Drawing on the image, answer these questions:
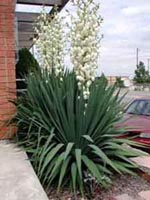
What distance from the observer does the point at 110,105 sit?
4.47 m

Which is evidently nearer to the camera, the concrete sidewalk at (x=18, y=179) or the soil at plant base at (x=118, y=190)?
the concrete sidewalk at (x=18, y=179)

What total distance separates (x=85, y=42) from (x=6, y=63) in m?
1.59

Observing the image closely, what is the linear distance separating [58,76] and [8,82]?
3.13 ft

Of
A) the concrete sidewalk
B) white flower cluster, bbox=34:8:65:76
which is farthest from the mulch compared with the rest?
white flower cluster, bbox=34:8:65:76

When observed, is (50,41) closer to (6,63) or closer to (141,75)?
(6,63)

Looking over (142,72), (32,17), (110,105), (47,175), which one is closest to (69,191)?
(47,175)

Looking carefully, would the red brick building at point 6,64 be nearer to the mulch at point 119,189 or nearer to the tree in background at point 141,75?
the mulch at point 119,189

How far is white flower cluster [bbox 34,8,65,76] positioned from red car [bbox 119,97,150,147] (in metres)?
1.46

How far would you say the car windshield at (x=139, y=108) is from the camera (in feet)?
26.3

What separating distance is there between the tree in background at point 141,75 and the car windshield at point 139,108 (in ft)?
151

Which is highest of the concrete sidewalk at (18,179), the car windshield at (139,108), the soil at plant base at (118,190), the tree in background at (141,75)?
Result: the tree in background at (141,75)

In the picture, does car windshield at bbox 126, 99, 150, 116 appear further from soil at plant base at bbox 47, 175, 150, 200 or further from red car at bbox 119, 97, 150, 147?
soil at plant base at bbox 47, 175, 150, 200

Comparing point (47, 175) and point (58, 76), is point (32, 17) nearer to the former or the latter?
point (58, 76)

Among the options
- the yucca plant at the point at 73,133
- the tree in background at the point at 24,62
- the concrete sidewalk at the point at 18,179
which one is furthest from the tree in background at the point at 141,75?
the concrete sidewalk at the point at 18,179
